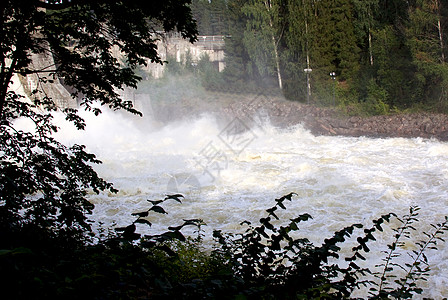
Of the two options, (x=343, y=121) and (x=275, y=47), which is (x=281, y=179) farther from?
(x=275, y=47)

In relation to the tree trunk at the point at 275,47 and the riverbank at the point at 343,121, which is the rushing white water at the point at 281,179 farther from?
the tree trunk at the point at 275,47

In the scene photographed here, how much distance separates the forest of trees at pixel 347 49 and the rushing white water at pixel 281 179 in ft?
→ 19.6

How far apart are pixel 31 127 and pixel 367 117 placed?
18421 millimetres

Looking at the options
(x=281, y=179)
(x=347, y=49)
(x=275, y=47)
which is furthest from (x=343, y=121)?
(x=281, y=179)

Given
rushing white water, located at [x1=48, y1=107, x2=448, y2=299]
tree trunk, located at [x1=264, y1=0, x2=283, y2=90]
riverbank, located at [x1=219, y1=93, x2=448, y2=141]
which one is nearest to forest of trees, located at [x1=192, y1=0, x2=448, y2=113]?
tree trunk, located at [x1=264, y1=0, x2=283, y2=90]

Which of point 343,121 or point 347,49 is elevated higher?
point 347,49

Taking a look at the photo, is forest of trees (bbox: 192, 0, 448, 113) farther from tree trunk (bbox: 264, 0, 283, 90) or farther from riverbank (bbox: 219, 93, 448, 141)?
riverbank (bbox: 219, 93, 448, 141)

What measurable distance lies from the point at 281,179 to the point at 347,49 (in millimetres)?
17465

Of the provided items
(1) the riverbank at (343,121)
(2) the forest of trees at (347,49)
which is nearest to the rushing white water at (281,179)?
(1) the riverbank at (343,121)

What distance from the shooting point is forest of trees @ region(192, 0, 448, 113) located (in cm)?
2062

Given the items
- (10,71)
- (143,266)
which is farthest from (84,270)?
(10,71)

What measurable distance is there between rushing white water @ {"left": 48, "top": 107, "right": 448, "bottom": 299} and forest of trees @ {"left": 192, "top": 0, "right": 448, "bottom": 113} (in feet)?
19.6

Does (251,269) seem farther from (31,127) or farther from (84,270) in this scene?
(31,127)

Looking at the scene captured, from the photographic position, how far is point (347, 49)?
2609 cm
